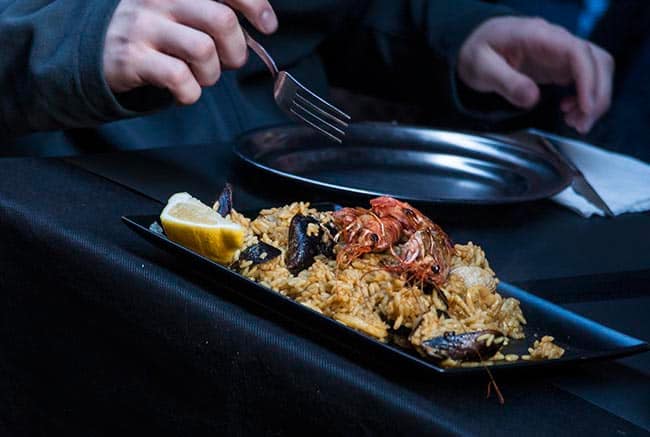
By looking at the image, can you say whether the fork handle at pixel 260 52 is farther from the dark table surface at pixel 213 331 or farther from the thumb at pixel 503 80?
the thumb at pixel 503 80

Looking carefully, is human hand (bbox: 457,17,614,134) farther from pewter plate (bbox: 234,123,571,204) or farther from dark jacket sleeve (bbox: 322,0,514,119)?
pewter plate (bbox: 234,123,571,204)

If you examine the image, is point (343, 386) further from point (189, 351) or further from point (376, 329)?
point (189, 351)

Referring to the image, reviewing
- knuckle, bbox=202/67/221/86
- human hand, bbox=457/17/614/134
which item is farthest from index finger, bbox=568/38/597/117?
knuckle, bbox=202/67/221/86

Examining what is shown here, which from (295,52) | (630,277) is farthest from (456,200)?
(295,52)

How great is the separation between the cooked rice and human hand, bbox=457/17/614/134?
106cm

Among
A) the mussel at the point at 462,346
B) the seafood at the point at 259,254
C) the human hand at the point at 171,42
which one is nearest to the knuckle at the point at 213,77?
the human hand at the point at 171,42

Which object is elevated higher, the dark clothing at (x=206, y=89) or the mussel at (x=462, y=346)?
the mussel at (x=462, y=346)

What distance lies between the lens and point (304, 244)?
0.93 metres

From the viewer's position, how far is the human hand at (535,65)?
1911 millimetres

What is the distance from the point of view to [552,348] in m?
0.82

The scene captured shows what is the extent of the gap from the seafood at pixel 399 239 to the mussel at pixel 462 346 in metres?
0.12

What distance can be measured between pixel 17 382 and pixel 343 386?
55 cm

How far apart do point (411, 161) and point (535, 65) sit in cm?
68

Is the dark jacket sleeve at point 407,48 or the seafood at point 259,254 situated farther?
the dark jacket sleeve at point 407,48
